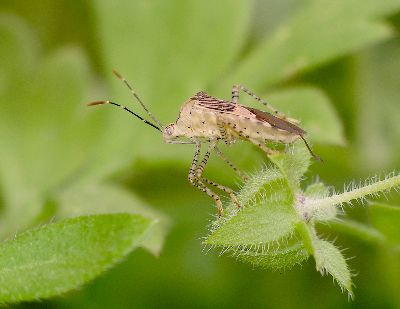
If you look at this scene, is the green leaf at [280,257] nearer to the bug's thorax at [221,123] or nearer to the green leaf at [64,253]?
the green leaf at [64,253]

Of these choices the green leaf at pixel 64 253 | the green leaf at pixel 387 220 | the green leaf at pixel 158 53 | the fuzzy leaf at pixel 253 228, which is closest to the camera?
the green leaf at pixel 64 253

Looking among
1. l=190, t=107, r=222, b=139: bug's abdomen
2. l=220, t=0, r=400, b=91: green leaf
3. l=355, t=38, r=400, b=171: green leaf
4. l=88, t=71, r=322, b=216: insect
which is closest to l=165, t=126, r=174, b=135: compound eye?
l=88, t=71, r=322, b=216: insect

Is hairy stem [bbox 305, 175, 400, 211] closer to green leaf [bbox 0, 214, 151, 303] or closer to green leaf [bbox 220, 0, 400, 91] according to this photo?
green leaf [bbox 0, 214, 151, 303]

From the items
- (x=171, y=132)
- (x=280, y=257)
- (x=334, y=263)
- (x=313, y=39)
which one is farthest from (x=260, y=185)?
(x=313, y=39)

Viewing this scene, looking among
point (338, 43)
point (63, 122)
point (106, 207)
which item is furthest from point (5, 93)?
point (338, 43)

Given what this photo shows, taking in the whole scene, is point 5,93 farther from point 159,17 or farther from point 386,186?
point 386,186

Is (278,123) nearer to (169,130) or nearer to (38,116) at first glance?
(169,130)

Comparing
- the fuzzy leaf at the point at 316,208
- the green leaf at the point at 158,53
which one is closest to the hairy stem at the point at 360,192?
the fuzzy leaf at the point at 316,208
